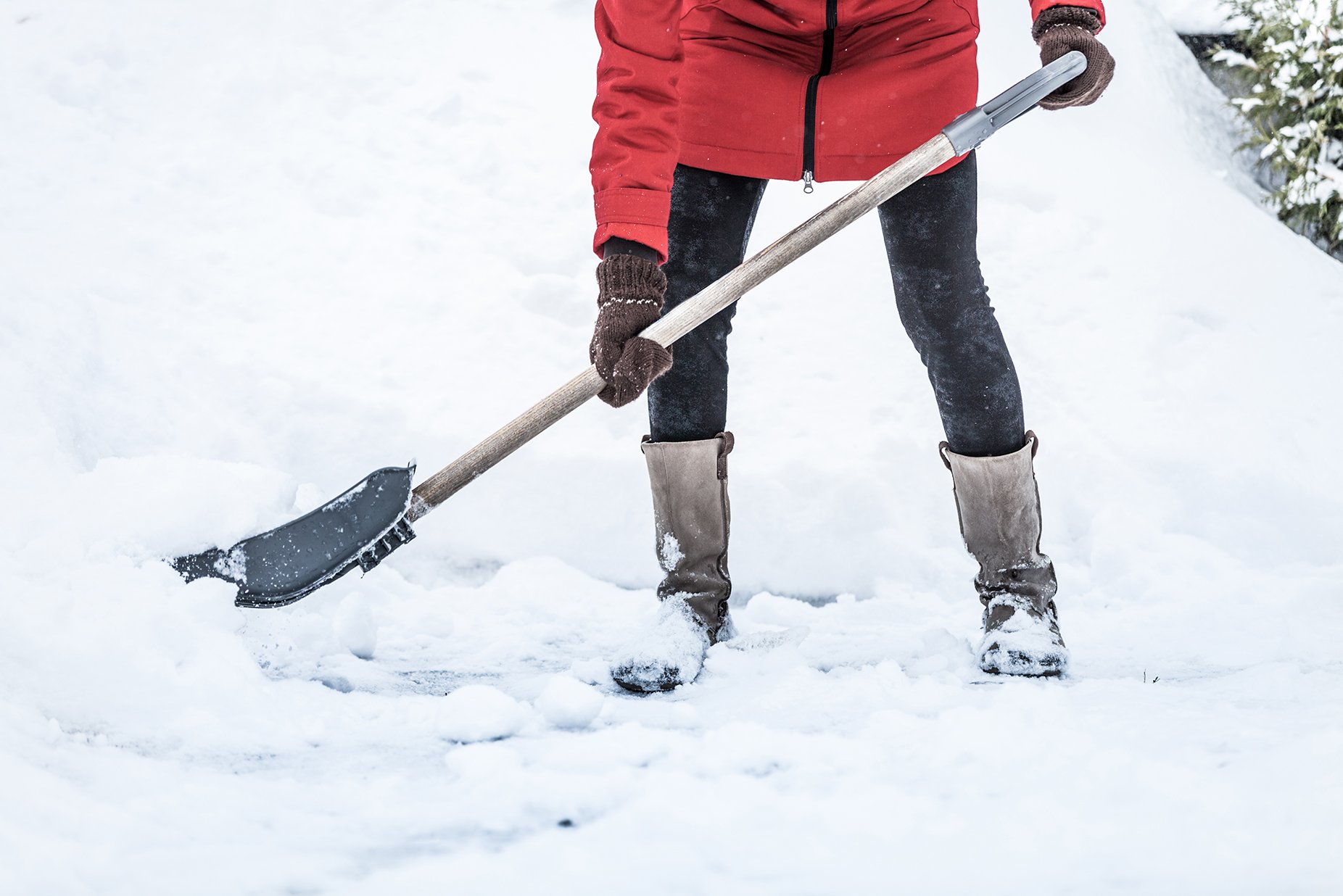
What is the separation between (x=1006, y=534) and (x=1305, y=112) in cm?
557

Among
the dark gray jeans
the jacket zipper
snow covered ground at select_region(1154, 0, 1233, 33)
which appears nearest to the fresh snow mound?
the dark gray jeans

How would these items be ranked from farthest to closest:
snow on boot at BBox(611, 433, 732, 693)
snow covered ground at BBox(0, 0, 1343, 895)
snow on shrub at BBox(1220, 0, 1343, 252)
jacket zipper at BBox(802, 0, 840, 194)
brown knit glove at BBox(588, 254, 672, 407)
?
1. snow on shrub at BBox(1220, 0, 1343, 252)
2. snow on boot at BBox(611, 433, 732, 693)
3. jacket zipper at BBox(802, 0, 840, 194)
4. brown knit glove at BBox(588, 254, 672, 407)
5. snow covered ground at BBox(0, 0, 1343, 895)

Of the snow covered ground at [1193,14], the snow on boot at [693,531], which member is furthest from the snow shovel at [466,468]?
the snow covered ground at [1193,14]

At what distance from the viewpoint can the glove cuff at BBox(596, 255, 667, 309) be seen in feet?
5.35

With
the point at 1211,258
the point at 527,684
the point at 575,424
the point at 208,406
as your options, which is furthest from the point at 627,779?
the point at 1211,258

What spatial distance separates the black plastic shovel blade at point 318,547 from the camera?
1.74m

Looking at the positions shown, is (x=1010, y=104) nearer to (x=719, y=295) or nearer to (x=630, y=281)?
(x=719, y=295)

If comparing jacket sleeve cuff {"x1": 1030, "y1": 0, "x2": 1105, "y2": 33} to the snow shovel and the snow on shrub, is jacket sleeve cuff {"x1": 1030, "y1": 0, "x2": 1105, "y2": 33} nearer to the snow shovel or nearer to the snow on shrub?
the snow shovel

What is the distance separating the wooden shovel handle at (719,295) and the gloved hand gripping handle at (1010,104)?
0.09 feet

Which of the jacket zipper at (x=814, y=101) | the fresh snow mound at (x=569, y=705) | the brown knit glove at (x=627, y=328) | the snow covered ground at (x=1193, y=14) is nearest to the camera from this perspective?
the fresh snow mound at (x=569, y=705)

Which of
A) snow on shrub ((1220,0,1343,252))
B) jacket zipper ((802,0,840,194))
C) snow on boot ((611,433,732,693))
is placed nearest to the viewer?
jacket zipper ((802,0,840,194))

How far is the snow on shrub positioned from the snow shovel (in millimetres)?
5034

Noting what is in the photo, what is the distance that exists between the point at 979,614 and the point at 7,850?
1.96 metres

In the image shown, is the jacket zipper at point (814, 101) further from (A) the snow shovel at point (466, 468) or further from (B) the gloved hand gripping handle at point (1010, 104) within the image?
(B) the gloved hand gripping handle at point (1010, 104)
